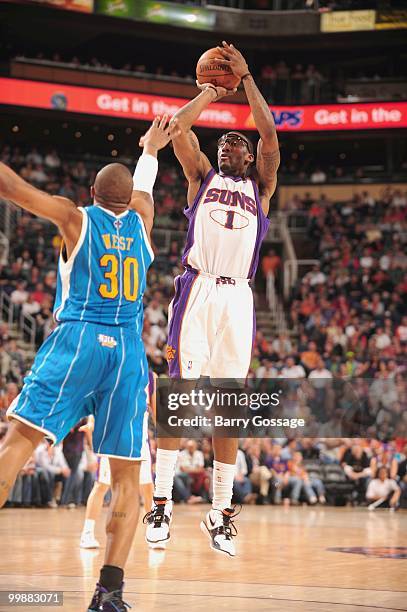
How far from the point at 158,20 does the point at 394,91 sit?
661 centimetres

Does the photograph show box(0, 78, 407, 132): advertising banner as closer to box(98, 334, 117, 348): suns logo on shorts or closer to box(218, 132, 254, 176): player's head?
box(218, 132, 254, 176): player's head

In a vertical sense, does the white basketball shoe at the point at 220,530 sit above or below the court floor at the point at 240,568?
above

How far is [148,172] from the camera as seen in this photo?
242 inches

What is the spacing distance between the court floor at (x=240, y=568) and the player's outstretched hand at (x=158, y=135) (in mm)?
2917

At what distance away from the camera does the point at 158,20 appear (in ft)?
83.1

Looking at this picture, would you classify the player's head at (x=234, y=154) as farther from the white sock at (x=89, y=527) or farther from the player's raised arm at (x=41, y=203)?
the white sock at (x=89, y=527)

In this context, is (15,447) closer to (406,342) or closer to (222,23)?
(406,342)

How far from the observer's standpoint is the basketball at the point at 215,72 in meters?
7.29

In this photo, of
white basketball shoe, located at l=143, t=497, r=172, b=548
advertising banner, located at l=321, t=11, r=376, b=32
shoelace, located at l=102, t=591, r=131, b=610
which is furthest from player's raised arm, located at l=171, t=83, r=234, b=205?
advertising banner, located at l=321, t=11, r=376, b=32

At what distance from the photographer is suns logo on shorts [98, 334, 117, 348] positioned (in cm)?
546

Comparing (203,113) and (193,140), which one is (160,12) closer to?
(203,113)

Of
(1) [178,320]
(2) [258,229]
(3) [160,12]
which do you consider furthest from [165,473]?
(3) [160,12]

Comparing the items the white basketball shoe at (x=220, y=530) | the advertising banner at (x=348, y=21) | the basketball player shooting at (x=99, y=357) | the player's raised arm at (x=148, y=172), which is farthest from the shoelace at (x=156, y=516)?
the advertising banner at (x=348, y=21)

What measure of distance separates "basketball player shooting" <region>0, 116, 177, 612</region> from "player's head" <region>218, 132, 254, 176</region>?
1.96m
